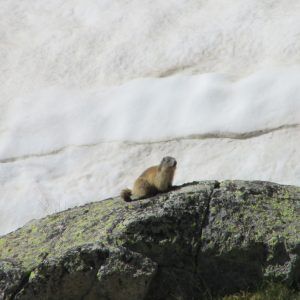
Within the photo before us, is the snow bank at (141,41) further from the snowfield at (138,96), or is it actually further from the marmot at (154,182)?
the marmot at (154,182)

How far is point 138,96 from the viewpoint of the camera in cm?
2208

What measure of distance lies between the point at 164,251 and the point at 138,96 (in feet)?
36.0

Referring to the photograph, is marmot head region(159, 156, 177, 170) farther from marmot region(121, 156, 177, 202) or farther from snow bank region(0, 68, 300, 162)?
snow bank region(0, 68, 300, 162)

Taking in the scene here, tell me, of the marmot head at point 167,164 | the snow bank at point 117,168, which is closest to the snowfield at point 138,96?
the snow bank at point 117,168

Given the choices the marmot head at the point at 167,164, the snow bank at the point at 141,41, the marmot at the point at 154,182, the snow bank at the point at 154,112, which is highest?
the snow bank at the point at 141,41

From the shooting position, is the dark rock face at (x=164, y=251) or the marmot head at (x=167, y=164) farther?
the marmot head at (x=167, y=164)

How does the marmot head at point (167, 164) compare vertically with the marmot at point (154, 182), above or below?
above

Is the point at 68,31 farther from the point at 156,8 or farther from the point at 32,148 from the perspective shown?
the point at 32,148

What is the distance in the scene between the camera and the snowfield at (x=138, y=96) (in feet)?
64.7

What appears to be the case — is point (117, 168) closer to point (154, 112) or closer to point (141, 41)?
point (154, 112)

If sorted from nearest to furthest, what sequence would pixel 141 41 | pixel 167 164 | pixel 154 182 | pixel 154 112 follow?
1. pixel 154 182
2. pixel 167 164
3. pixel 154 112
4. pixel 141 41

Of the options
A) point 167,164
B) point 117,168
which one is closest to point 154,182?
point 167,164

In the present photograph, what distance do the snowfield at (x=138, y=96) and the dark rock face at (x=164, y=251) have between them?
22.6 feet

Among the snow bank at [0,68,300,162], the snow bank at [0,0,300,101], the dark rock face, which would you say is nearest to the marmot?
the dark rock face
